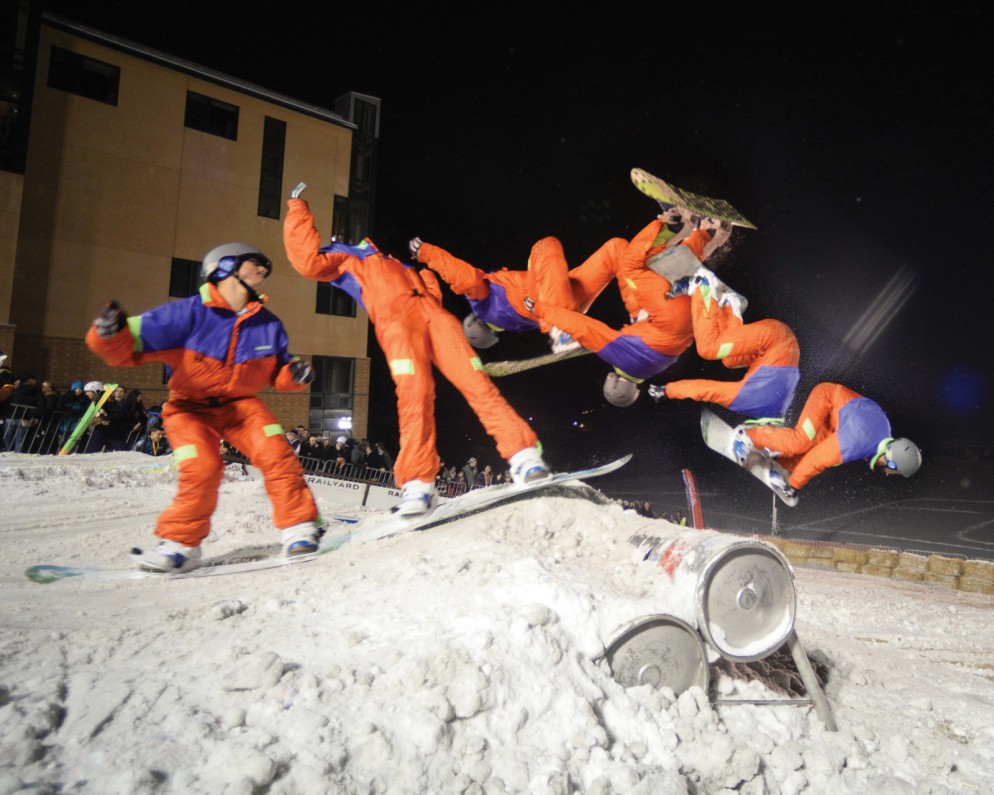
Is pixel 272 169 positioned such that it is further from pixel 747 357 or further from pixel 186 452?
pixel 747 357

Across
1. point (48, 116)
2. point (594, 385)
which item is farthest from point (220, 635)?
point (594, 385)

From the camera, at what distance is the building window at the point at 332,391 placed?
9.85 metres

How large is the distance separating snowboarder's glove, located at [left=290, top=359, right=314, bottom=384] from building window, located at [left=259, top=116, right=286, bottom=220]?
287 inches

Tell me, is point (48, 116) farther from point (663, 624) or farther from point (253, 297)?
point (663, 624)

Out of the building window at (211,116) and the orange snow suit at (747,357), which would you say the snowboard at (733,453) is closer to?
the orange snow suit at (747,357)

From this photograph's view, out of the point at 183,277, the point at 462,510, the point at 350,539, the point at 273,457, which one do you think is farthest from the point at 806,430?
the point at 183,277

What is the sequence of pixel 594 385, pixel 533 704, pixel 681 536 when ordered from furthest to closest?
pixel 594 385 < pixel 681 536 < pixel 533 704

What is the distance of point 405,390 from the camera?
3.40 meters

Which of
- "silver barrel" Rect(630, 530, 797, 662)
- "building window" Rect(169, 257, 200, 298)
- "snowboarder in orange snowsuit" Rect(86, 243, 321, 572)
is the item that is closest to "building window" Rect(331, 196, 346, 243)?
"building window" Rect(169, 257, 200, 298)

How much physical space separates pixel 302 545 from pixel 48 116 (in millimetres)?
10075

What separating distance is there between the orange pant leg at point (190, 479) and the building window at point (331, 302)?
6.81 metres

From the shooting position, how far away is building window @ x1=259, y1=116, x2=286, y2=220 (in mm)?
9711

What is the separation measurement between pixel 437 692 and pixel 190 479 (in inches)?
77.2

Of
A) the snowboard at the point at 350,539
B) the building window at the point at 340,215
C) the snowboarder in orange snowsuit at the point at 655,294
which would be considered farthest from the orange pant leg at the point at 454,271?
the building window at the point at 340,215
